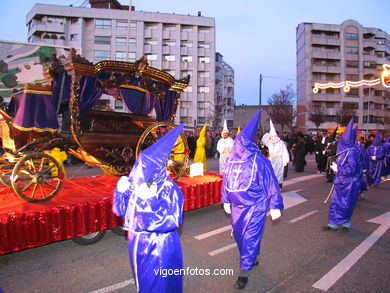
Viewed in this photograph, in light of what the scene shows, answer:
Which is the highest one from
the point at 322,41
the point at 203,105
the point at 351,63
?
the point at 322,41

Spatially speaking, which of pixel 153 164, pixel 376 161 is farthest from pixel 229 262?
pixel 376 161

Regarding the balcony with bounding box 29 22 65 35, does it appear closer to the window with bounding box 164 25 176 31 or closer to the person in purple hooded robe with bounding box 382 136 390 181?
the window with bounding box 164 25 176 31

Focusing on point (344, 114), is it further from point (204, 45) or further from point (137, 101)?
point (137, 101)

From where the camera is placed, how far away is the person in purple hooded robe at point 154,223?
253 centimetres

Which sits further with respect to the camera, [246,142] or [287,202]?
[287,202]

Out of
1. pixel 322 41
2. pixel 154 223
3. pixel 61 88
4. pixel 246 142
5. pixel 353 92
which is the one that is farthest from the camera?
pixel 353 92

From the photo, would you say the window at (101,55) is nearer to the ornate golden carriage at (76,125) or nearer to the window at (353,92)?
the ornate golden carriage at (76,125)

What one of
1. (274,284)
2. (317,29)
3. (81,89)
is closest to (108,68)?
(81,89)

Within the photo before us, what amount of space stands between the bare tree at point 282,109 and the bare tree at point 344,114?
9.56m

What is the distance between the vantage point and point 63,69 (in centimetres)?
552

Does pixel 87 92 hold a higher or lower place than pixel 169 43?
lower

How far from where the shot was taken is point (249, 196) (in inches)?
140

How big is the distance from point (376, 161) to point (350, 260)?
25.9 feet

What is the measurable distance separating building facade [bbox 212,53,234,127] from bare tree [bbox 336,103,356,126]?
17.5 m
